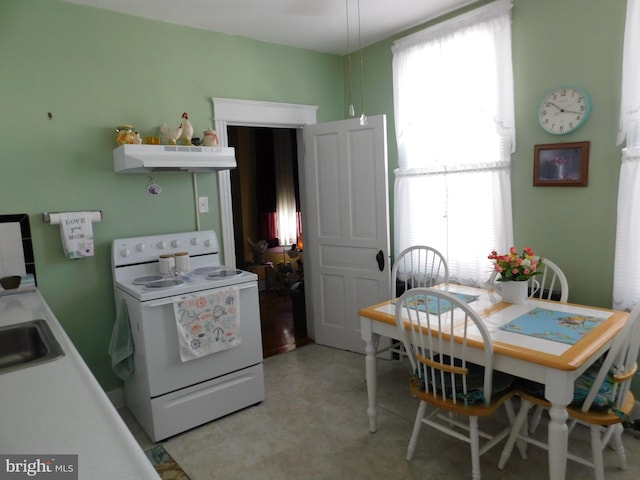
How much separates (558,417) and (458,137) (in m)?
1.99

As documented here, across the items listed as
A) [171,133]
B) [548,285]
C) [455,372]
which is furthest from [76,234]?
[548,285]

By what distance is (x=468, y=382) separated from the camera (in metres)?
1.97

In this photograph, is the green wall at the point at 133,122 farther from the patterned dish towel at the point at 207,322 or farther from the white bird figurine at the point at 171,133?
the patterned dish towel at the point at 207,322

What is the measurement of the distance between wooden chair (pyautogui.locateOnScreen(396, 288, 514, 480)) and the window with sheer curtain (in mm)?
1050

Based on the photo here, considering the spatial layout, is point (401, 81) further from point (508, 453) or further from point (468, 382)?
point (508, 453)

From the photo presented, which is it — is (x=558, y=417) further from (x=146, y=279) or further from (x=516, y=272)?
(x=146, y=279)

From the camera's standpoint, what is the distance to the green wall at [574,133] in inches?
92.4

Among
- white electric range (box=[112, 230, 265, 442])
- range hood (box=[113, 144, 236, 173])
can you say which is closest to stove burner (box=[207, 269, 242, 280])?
white electric range (box=[112, 230, 265, 442])

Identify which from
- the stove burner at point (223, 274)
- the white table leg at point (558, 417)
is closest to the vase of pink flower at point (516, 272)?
the white table leg at point (558, 417)

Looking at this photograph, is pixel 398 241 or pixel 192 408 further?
pixel 398 241

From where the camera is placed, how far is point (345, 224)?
3449mm

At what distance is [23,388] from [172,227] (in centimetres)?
195

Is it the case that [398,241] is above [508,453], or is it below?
above

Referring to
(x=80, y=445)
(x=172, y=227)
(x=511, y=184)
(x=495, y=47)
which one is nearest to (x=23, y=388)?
(x=80, y=445)
